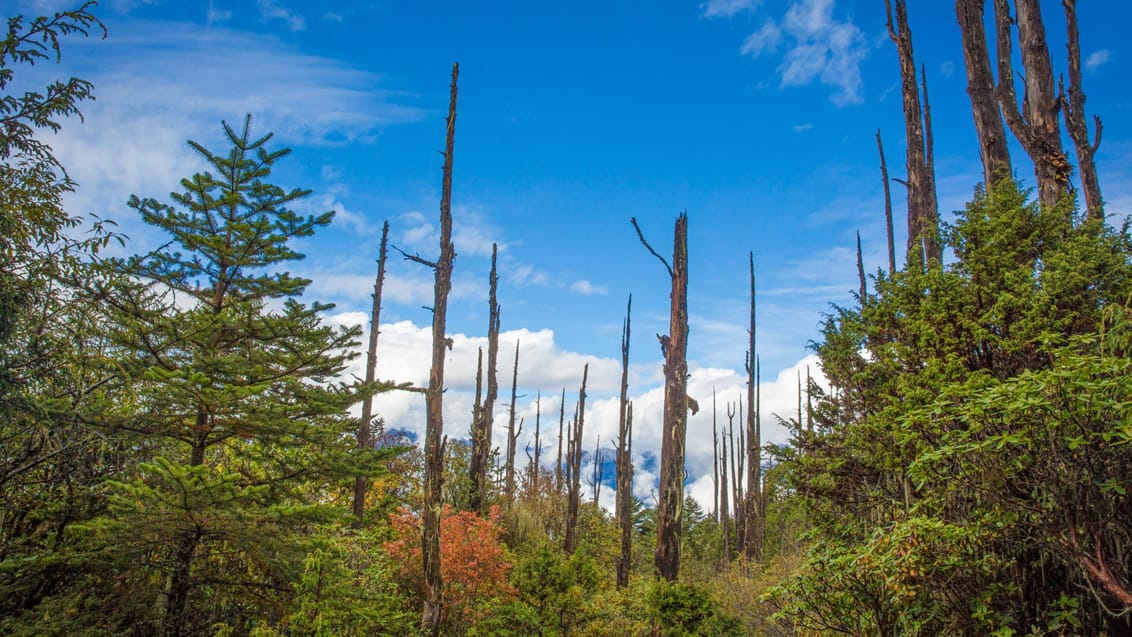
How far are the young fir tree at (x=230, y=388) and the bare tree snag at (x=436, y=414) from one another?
153 cm

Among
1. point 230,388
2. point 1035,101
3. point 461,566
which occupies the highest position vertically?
point 1035,101

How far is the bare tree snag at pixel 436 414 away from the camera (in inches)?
353

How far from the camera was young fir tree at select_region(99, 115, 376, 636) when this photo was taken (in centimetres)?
649

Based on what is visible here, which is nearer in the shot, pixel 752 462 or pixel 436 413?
pixel 436 413

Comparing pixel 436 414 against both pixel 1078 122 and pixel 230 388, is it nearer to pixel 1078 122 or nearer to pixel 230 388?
pixel 230 388

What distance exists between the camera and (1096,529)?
3.66 metres

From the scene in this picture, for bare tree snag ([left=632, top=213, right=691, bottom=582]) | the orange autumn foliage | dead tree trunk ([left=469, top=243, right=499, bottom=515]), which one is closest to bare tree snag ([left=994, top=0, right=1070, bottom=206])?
bare tree snag ([left=632, top=213, right=691, bottom=582])

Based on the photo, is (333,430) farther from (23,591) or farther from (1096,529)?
(1096,529)

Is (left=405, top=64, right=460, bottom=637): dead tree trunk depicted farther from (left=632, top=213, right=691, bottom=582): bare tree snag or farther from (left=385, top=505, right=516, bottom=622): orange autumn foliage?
Answer: (left=632, top=213, right=691, bottom=582): bare tree snag

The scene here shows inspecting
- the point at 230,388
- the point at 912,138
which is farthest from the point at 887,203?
the point at 230,388

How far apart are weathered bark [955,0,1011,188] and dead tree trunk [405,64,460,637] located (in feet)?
26.2

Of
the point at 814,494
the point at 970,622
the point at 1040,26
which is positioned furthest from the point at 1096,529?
the point at 1040,26

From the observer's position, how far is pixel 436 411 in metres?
9.77

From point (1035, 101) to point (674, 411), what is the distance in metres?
6.72
